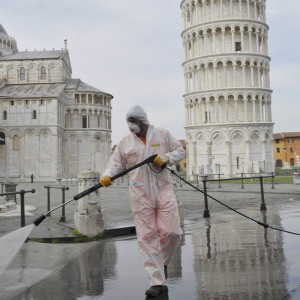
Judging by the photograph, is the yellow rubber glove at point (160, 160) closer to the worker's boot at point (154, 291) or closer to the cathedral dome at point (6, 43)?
the worker's boot at point (154, 291)

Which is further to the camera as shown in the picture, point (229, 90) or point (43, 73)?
point (43, 73)

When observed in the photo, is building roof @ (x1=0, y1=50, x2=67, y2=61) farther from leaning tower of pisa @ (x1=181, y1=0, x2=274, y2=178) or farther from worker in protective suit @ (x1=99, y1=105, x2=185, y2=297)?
worker in protective suit @ (x1=99, y1=105, x2=185, y2=297)

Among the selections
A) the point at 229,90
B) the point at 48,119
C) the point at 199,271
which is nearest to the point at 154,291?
the point at 199,271

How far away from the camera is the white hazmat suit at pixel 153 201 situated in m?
4.69

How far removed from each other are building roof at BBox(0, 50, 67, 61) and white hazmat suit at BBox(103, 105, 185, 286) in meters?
70.1

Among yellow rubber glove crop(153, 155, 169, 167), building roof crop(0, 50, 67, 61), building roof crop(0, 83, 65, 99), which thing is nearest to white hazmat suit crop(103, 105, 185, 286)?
yellow rubber glove crop(153, 155, 169, 167)

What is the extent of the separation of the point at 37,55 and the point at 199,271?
2894 inches

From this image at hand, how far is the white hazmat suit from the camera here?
469cm

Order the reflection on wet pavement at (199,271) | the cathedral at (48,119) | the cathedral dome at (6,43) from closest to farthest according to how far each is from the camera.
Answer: the reflection on wet pavement at (199,271), the cathedral at (48,119), the cathedral dome at (6,43)

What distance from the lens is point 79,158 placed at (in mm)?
70375

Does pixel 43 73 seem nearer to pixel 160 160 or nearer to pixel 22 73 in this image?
pixel 22 73

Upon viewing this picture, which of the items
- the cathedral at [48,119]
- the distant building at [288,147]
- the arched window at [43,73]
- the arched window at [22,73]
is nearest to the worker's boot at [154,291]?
the cathedral at [48,119]

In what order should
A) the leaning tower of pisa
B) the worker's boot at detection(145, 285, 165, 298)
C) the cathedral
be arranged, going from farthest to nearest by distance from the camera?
the cathedral
the leaning tower of pisa
the worker's boot at detection(145, 285, 165, 298)

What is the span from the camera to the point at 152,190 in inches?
188
